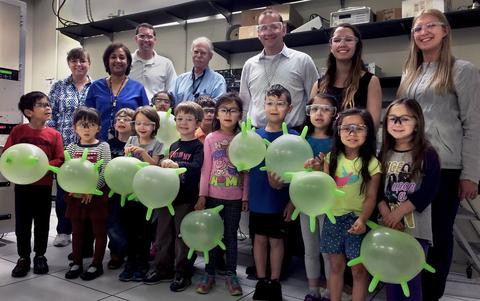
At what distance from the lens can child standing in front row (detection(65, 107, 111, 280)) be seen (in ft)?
6.63

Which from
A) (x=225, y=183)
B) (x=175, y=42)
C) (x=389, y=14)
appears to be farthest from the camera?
(x=175, y=42)

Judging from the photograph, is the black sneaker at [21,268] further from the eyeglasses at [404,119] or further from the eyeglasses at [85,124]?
the eyeglasses at [404,119]

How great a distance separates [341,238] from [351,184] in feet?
0.73

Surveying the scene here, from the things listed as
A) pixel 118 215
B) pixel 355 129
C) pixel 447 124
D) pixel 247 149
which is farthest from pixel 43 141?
pixel 447 124

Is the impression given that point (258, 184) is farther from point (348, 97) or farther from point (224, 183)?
point (348, 97)

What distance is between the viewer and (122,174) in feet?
5.78

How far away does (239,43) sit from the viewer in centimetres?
369

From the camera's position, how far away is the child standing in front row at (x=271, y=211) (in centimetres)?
175

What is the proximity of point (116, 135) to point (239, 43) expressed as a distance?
6.02 feet

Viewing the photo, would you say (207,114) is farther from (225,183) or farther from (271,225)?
(271,225)

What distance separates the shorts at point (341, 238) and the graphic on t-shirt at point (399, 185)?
16 cm

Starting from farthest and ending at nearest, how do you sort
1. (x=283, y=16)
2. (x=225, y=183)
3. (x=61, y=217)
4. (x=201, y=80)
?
(x=283, y=16)
(x=61, y=217)
(x=201, y=80)
(x=225, y=183)

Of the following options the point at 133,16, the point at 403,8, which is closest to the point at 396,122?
the point at 403,8

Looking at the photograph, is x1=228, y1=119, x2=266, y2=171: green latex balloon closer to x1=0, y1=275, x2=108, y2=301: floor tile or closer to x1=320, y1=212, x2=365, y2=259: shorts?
x1=320, y1=212, x2=365, y2=259: shorts
